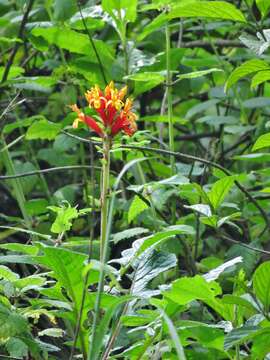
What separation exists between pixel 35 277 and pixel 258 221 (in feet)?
2.84

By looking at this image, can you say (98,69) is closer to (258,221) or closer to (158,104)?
(258,221)

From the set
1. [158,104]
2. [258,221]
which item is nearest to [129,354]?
[258,221]

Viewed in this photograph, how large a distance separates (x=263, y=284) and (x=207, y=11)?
512 millimetres

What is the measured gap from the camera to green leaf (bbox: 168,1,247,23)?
1380mm

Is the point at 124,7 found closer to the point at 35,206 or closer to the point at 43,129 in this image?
the point at 43,129

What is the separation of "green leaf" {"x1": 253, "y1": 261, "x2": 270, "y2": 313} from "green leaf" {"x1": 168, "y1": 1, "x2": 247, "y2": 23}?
0.48 meters

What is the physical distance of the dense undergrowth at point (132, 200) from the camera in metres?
1.12

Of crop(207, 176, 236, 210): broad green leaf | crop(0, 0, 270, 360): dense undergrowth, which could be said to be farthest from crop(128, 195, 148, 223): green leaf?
crop(207, 176, 236, 210): broad green leaf

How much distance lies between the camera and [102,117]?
113 centimetres

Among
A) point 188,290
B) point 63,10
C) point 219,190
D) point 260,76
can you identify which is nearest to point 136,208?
point 219,190

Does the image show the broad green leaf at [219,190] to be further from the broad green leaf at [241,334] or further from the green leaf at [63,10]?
the green leaf at [63,10]

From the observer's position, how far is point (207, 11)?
1.40m

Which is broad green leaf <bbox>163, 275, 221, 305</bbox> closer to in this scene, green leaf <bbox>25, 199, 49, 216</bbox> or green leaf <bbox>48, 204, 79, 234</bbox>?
green leaf <bbox>48, 204, 79, 234</bbox>

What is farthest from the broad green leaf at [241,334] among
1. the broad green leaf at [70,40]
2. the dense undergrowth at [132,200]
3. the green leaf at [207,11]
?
the broad green leaf at [70,40]
